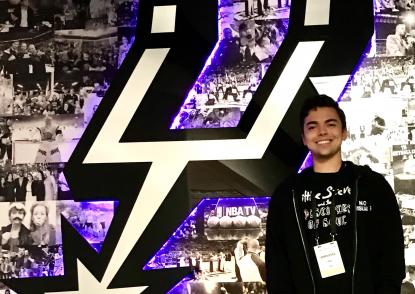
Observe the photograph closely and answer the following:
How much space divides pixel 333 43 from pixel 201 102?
0.62 meters

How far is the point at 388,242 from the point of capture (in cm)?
145

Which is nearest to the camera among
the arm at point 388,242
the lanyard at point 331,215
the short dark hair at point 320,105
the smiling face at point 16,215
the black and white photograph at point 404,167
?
the arm at point 388,242

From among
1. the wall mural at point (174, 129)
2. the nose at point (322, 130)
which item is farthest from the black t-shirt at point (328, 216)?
the wall mural at point (174, 129)

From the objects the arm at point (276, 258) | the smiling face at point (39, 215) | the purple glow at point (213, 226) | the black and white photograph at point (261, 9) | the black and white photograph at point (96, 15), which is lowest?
the arm at point (276, 258)

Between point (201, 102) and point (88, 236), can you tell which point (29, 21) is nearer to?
point (201, 102)

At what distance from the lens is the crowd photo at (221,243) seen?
196 centimetres

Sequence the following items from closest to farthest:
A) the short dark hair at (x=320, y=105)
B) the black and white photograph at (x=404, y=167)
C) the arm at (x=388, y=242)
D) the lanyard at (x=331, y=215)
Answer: the arm at (x=388, y=242), the lanyard at (x=331, y=215), the short dark hair at (x=320, y=105), the black and white photograph at (x=404, y=167)

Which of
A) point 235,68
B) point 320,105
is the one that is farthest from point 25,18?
point 320,105

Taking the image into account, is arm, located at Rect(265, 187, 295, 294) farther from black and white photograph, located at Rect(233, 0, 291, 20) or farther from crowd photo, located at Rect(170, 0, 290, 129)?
black and white photograph, located at Rect(233, 0, 291, 20)

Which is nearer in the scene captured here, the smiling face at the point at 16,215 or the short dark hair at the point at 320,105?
the short dark hair at the point at 320,105

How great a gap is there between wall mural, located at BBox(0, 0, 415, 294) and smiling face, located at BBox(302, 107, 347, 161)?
344mm

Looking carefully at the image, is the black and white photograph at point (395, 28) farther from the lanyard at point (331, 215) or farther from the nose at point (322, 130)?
the lanyard at point (331, 215)

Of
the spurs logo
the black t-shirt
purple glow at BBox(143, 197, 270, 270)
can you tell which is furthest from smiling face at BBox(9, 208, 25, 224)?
the black t-shirt

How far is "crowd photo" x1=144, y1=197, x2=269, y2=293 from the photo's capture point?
77.2 inches
